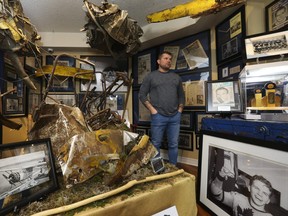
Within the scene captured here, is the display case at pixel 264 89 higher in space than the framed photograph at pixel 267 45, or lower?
lower

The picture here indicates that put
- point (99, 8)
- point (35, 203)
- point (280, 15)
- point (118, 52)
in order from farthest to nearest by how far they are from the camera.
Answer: point (118, 52) → point (99, 8) → point (280, 15) → point (35, 203)

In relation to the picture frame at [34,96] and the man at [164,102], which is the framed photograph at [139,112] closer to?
the man at [164,102]

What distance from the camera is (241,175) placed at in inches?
35.6

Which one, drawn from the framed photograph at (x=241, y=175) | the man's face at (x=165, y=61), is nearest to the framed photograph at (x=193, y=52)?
the man's face at (x=165, y=61)

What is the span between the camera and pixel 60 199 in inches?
24.0

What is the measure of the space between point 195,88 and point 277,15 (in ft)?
3.70

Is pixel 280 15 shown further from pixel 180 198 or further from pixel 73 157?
pixel 73 157

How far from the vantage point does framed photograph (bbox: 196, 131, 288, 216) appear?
735 millimetres

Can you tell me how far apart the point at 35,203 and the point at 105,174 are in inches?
9.8

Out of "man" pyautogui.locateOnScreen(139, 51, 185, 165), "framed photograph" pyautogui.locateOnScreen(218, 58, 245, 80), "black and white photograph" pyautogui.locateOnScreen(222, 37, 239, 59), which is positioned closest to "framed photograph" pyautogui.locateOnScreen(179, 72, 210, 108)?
"framed photograph" pyautogui.locateOnScreen(218, 58, 245, 80)

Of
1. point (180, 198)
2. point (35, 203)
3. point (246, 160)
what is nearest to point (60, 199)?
point (35, 203)

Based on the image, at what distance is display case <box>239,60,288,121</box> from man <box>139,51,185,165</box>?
831mm

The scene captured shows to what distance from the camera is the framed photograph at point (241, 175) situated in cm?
74

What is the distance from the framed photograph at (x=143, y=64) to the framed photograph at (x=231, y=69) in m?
1.05
